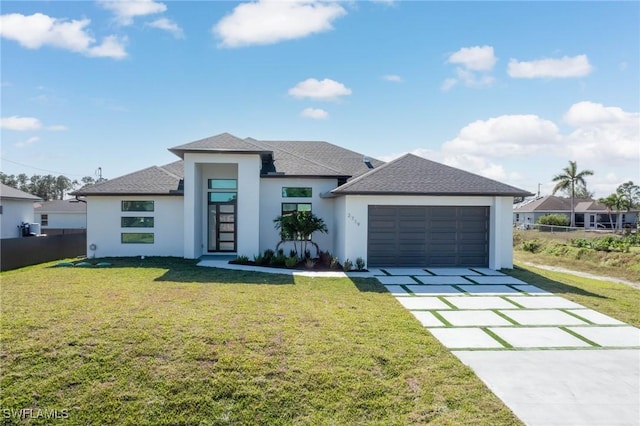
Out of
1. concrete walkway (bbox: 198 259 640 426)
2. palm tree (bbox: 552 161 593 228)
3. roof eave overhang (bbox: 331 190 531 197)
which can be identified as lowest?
concrete walkway (bbox: 198 259 640 426)

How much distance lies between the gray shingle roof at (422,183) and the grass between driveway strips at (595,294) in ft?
9.71

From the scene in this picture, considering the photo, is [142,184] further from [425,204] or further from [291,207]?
[425,204]

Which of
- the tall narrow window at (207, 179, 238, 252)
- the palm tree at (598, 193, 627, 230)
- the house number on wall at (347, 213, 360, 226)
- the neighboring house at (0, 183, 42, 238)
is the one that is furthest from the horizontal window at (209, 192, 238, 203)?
the palm tree at (598, 193, 627, 230)

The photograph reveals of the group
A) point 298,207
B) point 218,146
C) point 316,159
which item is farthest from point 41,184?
point 298,207

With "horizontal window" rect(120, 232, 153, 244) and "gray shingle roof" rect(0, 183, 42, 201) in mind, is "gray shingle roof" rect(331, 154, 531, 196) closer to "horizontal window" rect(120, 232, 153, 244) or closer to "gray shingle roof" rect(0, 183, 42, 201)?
"horizontal window" rect(120, 232, 153, 244)

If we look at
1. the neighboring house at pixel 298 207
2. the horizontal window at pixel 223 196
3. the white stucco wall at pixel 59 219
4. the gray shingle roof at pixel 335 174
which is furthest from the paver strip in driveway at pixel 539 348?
the white stucco wall at pixel 59 219

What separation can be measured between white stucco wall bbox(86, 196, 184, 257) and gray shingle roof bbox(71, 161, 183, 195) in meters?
0.37

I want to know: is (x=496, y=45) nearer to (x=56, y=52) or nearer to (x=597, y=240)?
(x=597, y=240)

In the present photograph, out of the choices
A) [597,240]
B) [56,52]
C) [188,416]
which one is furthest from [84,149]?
[597,240]

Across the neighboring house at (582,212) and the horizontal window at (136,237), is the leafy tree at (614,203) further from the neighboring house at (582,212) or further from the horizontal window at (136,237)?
the horizontal window at (136,237)

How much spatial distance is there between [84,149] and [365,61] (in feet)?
68.6

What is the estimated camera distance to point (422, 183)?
1327 centimetres

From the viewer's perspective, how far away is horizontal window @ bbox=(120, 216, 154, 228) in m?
15.8

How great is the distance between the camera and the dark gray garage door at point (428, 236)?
1344cm
